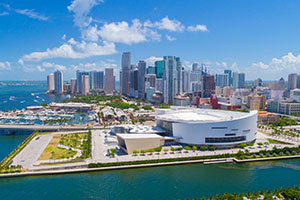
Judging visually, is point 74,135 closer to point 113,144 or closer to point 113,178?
point 113,144

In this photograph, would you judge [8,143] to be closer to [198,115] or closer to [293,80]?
[198,115]

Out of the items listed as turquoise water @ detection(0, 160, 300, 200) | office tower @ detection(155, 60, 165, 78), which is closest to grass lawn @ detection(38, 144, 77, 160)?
turquoise water @ detection(0, 160, 300, 200)

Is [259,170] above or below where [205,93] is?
below

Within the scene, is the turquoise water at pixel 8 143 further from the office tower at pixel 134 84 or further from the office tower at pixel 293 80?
the office tower at pixel 293 80

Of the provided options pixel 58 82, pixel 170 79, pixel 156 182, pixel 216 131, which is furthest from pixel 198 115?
pixel 58 82

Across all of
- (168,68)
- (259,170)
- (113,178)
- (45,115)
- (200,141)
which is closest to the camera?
(113,178)

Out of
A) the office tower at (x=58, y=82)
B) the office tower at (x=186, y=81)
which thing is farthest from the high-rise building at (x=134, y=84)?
the office tower at (x=58, y=82)

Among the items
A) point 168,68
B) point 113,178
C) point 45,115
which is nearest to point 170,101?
point 168,68

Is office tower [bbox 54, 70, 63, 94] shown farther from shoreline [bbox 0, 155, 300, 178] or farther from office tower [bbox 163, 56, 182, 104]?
shoreline [bbox 0, 155, 300, 178]
